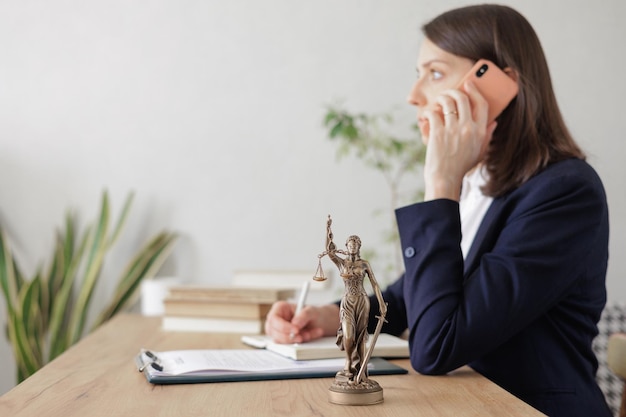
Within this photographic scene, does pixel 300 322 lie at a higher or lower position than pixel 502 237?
lower

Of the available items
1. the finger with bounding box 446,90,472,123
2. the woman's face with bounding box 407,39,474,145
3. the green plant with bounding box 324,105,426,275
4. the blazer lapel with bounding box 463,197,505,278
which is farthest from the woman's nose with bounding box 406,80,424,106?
the green plant with bounding box 324,105,426,275

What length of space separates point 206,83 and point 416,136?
36.0 inches

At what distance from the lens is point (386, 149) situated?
121 inches

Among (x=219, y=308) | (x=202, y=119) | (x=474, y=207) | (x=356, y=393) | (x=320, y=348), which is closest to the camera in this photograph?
(x=356, y=393)

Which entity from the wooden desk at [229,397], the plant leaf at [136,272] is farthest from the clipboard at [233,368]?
the plant leaf at [136,272]

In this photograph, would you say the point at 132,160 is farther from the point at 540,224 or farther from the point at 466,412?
the point at 466,412

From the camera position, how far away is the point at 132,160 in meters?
3.23

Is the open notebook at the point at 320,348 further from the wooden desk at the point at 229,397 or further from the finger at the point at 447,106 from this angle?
the finger at the point at 447,106

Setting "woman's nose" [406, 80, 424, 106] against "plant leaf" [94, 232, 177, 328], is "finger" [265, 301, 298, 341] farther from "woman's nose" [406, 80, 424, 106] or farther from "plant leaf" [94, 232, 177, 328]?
"plant leaf" [94, 232, 177, 328]

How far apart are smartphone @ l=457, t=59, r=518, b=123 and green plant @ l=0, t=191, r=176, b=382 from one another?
194 centimetres

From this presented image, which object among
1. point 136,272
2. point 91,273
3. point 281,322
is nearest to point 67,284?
point 91,273

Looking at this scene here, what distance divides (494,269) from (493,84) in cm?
40

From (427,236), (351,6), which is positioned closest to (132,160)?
(351,6)

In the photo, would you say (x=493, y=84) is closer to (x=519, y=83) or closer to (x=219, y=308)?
(x=519, y=83)
